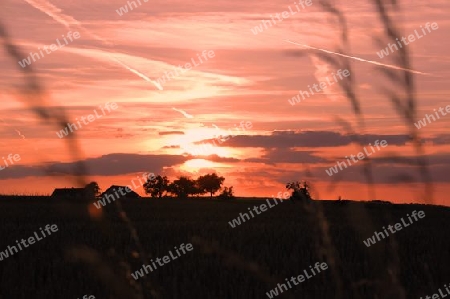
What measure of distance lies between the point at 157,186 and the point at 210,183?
745 centimetres

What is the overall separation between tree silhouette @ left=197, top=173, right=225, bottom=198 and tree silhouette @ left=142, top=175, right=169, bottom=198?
5.43 m

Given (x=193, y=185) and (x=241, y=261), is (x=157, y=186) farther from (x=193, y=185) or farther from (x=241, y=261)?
(x=241, y=261)

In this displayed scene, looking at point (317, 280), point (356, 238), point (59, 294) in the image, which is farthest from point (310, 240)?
point (59, 294)

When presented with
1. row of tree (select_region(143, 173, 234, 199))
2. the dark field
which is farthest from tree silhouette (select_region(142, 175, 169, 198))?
the dark field

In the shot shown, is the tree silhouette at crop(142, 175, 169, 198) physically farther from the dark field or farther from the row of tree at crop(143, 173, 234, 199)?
the dark field

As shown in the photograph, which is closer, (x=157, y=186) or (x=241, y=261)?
(x=241, y=261)

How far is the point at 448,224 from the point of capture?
21094 mm

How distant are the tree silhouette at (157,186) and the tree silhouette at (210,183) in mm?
5426

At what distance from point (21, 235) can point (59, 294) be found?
772cm

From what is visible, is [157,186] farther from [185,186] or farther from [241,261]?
[241,261]

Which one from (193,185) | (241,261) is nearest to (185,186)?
(193,185)

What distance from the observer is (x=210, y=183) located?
81062 mm

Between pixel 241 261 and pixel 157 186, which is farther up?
pixel 157 186

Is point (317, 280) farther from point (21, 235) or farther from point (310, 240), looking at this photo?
point (21, 235)
